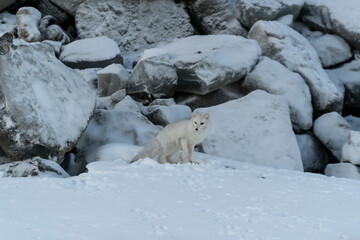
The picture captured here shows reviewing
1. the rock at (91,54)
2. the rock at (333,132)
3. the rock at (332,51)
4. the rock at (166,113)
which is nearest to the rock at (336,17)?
the rock at (332,51)

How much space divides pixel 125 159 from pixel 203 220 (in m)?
2.84

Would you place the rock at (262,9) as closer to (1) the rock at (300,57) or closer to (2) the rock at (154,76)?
(1) the rock at (300,57)

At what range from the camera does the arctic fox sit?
20.9 ft

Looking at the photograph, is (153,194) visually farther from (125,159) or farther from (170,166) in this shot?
(125,159)

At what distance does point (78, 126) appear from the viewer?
6.87 metres

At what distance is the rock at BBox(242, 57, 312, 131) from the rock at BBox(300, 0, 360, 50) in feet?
6.59

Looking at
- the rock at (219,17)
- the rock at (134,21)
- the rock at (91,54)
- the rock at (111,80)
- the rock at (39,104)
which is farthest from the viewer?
the rock at (134,21)

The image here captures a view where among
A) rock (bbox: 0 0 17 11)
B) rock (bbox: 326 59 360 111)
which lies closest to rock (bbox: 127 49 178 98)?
rock (bbox: 326 59 360 111)

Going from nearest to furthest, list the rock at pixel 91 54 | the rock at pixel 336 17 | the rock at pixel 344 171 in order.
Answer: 1. the rock at pixel 344 171
2. the rock at pixel 91 54
3. the rock at pixel 336 17

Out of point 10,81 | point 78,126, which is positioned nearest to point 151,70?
point 78,126

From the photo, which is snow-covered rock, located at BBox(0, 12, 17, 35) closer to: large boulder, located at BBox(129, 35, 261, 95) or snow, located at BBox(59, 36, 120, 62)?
snow, located at BBox(59, 36, 120, 62)

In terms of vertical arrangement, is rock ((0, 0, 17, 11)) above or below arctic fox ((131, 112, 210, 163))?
above

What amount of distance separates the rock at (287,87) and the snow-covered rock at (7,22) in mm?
4450

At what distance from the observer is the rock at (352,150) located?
8062 millimetres
